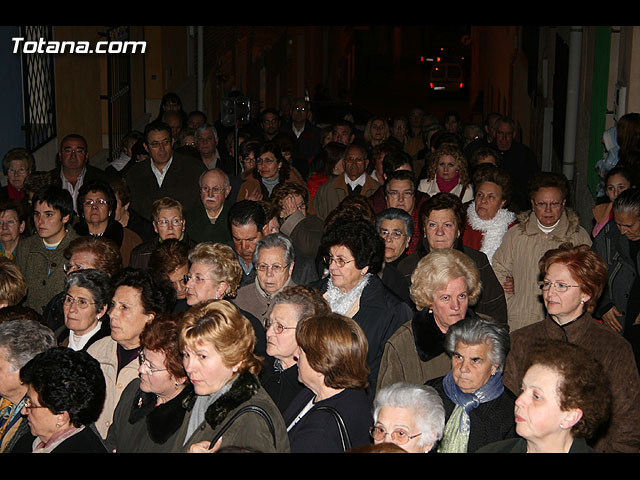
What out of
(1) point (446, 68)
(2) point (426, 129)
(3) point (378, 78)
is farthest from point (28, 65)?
(3) point (378, 78)

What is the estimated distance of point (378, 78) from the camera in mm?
59781

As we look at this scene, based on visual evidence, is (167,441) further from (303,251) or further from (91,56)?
(91,56)

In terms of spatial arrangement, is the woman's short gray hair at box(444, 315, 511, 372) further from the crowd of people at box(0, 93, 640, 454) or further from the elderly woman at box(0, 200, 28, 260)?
the elderly woman at box(0, 200, 28, 260)

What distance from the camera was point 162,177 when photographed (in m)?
10.1

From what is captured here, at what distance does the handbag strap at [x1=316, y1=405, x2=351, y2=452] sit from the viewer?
4270 mm

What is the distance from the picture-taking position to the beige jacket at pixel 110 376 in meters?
5.23

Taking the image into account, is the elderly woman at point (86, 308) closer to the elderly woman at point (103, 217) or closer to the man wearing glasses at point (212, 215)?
the elderly woman at point (103, 217)

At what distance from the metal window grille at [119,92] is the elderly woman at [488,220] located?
870 centimetres

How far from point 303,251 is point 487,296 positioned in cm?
199

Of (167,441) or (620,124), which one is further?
(620,124)

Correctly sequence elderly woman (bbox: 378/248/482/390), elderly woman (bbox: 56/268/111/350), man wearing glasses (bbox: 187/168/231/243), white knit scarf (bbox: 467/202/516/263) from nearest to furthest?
elderly woman (bbox: 378/248/482/390)
elderly woman (bbox: 56/268/111/350)
white knit scarf (bbox: 467/202/516/263)
man wearing glasses (bbox: 187/168/231/243)

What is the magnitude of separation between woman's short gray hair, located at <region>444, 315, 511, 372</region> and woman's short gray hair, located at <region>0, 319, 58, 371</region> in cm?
218

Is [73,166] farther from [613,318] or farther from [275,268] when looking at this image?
[613,318]

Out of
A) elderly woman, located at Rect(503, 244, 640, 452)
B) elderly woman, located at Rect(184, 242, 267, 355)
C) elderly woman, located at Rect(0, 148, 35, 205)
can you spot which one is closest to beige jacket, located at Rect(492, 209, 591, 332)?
elderly woman, located at Rect(503, 244, 640, 452)
